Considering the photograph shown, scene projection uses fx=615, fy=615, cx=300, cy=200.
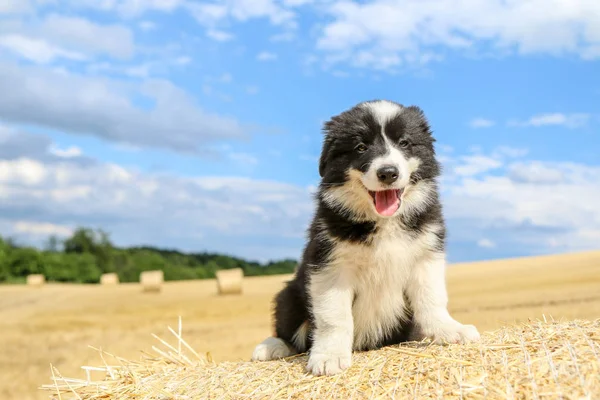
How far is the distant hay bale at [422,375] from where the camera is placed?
290cm

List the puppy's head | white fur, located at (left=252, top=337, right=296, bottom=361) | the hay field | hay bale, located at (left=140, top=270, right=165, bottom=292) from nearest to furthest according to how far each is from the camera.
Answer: the puppy's head
white fur, located at (left=252, top=337, right=296, bottom=361)
the hay field
hay bale, located at (left=140, top=270, right=165, bottom=292)

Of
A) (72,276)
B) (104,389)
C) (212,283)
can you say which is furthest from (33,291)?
(104,389)

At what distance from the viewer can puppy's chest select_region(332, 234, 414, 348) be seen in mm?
→ 3502

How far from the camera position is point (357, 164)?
3434 mm

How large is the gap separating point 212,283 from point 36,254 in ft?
25.2

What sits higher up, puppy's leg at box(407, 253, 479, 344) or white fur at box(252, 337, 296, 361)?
puppy's leg at box(407, 253, 479, 344)

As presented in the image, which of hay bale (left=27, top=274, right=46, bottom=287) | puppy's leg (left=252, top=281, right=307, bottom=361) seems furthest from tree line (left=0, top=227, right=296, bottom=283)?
puppy's leg (left=252, top=281, right=307, bottom=361)

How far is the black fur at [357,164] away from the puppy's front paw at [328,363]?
0.33 meters

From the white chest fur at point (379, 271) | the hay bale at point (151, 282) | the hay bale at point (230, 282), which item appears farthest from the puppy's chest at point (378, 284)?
the hay bale at point (151, 282)

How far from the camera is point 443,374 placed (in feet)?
10.3

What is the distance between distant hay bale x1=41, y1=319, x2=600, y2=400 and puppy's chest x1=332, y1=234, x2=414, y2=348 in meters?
0.16

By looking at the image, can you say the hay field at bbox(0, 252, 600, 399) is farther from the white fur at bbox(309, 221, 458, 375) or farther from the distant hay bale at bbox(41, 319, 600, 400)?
the white fur at bbox(309, 221, 458, 375)

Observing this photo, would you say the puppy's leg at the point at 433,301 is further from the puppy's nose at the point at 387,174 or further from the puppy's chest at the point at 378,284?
the puppy's nose at the point at 387,174

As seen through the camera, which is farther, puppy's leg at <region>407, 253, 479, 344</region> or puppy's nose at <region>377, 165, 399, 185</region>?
puppy's leg at <region>407, 253, 479, 344</region>
